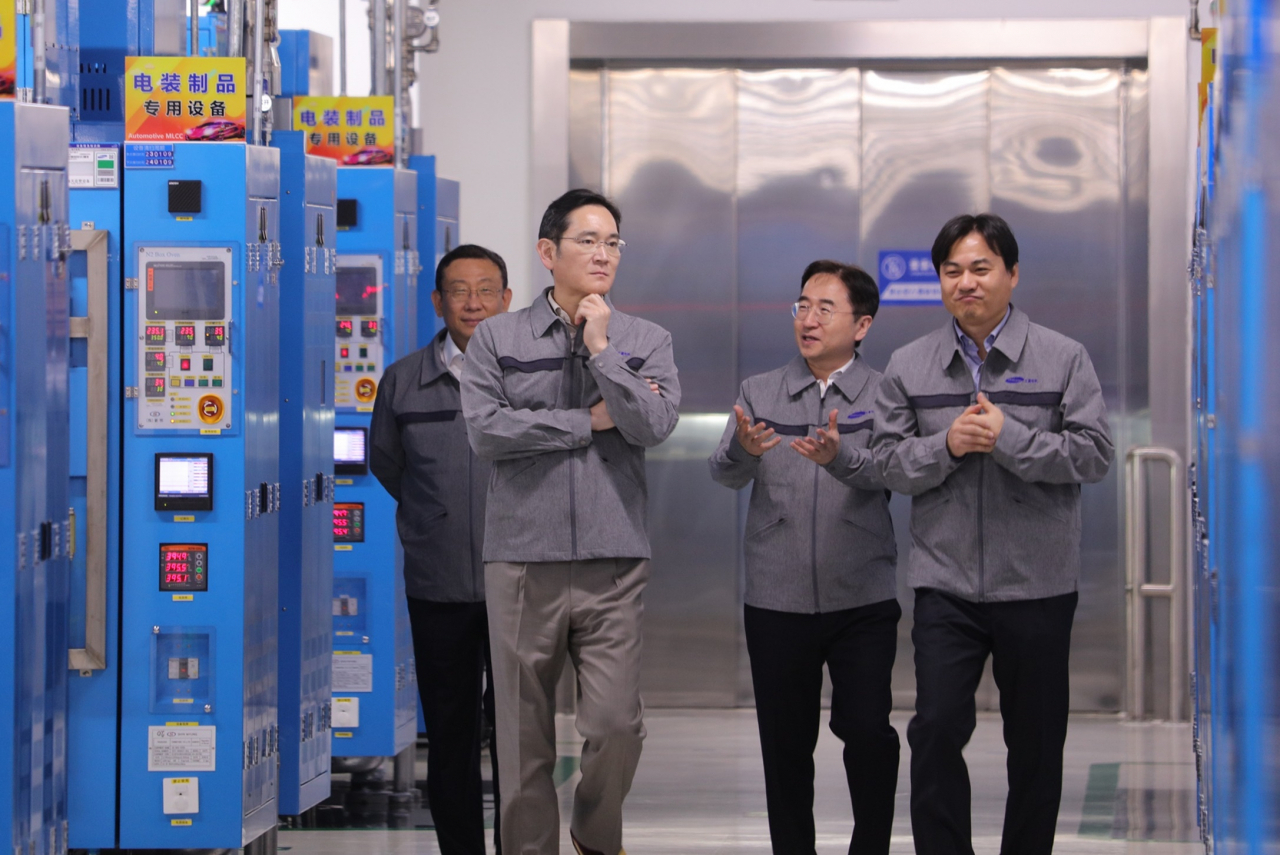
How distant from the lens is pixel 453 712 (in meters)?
4.54

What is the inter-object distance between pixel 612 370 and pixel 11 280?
1.50m

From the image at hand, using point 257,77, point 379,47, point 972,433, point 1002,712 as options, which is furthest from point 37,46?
point 1002,712

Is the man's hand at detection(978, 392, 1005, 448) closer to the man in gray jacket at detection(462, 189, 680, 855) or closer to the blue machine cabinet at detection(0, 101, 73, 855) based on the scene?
the man in gray jacket at detection(462, 189, 680, 855)

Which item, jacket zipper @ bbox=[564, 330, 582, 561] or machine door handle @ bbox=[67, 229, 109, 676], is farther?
machine door handle @ bbox=[67, 229, 109, 676]

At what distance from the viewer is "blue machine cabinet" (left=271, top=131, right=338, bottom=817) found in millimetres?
5074

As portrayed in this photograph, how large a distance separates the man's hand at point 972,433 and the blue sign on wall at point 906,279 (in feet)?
12.9

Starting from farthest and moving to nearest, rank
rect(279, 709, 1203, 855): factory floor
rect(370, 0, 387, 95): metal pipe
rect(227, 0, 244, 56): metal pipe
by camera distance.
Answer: rect(370, 0, 387, 95): metal pipe < rect(279, 709, 1203, 855): factory floor < rect(227, 0, 244, 56): metal pipe

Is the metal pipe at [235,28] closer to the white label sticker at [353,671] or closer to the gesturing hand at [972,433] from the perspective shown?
the white label sticker at [353,671]

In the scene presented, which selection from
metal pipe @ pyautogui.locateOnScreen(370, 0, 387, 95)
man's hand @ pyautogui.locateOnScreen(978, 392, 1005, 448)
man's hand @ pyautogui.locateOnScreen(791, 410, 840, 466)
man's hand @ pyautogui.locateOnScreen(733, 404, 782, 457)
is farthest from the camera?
metal pipe @ pyautogui.locateOnScreen(370, 0, 387, 95)

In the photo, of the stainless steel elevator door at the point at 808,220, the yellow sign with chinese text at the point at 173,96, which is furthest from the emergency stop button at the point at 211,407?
the stainless steel elevator door at the point at 808,220

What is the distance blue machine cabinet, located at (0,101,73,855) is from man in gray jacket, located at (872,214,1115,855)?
2174mm

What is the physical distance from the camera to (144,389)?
4.55m

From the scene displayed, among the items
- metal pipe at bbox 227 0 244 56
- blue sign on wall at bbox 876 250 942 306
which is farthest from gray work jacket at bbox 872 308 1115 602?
blue sign on wall at bbox 876 250 942 306

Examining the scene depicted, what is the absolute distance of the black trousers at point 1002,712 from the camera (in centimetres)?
396
